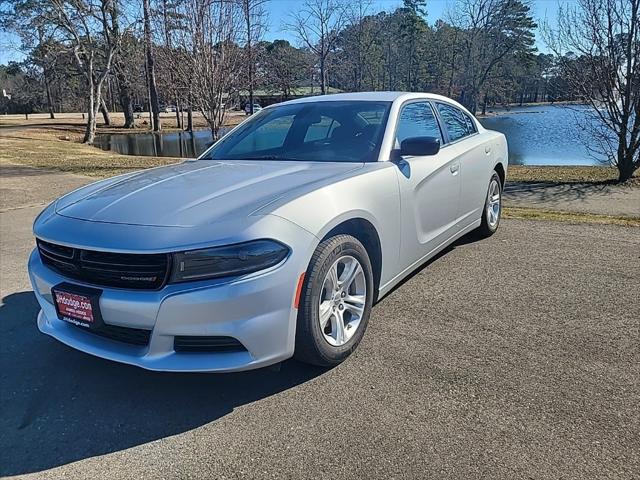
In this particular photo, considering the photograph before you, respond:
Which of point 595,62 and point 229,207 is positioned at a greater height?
point 595,62

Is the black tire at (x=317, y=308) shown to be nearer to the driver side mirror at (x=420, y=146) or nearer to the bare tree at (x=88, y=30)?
the driver side mirror at (x=420, y=146)

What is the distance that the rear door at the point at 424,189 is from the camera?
3682 mm

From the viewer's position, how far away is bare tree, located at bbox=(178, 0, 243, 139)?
1235cm

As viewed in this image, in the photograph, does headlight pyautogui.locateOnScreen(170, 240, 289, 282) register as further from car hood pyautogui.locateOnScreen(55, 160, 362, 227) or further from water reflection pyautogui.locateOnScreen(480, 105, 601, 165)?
water reflection pyautogui.locateOnScreen(480, 105, 601, 165)

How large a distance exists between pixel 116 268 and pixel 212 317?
554 millimetres

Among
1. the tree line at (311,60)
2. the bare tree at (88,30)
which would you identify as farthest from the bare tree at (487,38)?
the bare tree at (88,30)

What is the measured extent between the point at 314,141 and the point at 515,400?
236cm

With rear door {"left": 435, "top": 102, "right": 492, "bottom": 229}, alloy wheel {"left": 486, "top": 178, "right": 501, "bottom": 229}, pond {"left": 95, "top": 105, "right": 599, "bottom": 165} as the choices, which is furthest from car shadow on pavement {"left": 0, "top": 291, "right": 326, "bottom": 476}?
pond {"left": 95, "top": 105, "right": 599, "bottom": 165}

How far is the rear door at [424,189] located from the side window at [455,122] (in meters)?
0.26

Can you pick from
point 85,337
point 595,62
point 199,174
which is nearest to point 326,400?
point 85,337

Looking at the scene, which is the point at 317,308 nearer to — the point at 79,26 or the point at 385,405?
the point at 385,405

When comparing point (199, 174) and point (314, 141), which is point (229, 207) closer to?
point (199, 174)

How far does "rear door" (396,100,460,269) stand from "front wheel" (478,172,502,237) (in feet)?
3.59

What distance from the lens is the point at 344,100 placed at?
428 cm
